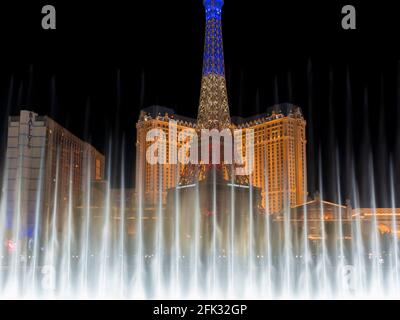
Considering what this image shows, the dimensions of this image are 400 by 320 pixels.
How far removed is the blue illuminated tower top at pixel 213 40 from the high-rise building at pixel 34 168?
16.5 metres

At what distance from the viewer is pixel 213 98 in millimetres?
44156

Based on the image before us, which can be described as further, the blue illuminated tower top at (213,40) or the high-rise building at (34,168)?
the blue illuminated tower top at (213,40)

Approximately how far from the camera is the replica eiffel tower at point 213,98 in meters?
41.8

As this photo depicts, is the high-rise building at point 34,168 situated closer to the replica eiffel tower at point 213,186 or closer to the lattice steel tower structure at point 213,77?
the replica eiffel tower at point 213,186

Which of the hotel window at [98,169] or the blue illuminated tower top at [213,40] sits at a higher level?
the blue illuminated tower top at [213,40]

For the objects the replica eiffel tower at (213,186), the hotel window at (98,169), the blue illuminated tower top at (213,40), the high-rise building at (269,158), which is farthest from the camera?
the hotel window at (98,169)

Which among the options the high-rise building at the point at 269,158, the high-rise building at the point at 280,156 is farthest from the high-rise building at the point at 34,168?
the high-rise building at the point at 280,156

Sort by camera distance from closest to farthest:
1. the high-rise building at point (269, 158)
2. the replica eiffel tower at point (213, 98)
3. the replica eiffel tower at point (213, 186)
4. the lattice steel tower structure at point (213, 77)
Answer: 1. the lattice steel tower structure at point (213, 77)
2. the replica eiffel tower at point (213, 98)
3. the replica eiffel tower at point (213, 186)
4. the high-rise building at point (269, 158)

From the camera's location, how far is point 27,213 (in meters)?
38.2

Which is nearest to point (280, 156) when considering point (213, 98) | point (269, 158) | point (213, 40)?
point (269, 158)

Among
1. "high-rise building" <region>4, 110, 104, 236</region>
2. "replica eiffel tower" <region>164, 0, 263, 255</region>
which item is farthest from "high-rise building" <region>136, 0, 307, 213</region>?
"replica eiffel tower" <region>164, 0, 263, 255</region>

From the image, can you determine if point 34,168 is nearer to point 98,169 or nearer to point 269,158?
point 98,169

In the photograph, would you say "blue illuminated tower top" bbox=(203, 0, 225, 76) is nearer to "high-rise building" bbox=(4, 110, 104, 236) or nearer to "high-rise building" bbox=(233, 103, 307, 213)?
"high-rise building" bbox=(4, 110, 104, 236)
